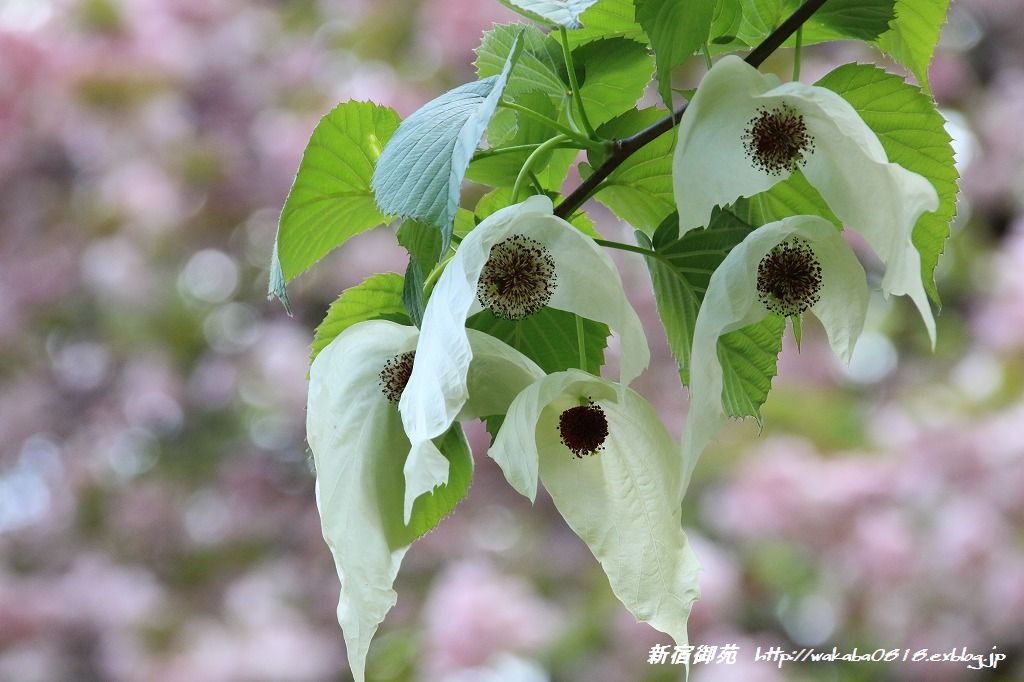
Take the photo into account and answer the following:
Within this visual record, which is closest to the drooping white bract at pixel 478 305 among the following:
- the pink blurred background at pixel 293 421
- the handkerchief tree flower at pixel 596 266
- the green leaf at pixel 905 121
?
the handkerchief tree flower at pixel 596 266

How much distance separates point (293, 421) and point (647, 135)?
2.03 metres

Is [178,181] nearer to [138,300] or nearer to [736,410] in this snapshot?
[138,300]

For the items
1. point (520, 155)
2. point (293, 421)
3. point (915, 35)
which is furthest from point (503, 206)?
point (293, 421)

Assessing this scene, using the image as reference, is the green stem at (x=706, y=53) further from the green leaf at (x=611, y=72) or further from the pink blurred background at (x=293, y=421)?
the pink blurred background at (x=293, y=421)

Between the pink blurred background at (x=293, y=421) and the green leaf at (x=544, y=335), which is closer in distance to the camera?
the green leaf at (x=544, y=335)

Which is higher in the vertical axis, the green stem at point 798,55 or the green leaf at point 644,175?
the green stem at point 798,55

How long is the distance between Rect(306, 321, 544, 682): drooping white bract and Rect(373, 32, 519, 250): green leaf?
0.11 feet

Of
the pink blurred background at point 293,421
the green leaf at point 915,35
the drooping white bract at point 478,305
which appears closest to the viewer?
the drooping white bract at point 478,305

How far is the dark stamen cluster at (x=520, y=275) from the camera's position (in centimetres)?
27

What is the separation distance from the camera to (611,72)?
342 millimetres

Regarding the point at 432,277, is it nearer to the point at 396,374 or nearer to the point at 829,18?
the point at 396,374

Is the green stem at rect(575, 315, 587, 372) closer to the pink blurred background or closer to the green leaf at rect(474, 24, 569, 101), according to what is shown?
the green leaf at rect(474, 24, 569, 101)

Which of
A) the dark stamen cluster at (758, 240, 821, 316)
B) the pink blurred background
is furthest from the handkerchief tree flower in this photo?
the pink blurred background

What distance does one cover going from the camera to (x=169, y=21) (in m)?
2.25
